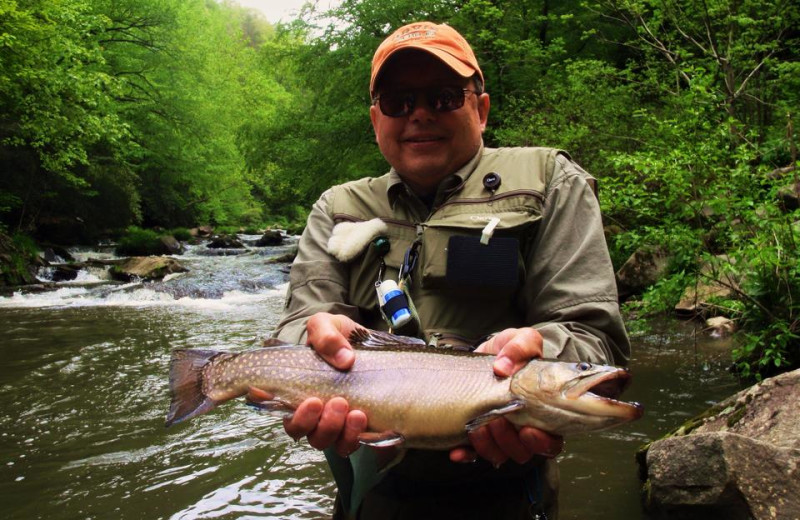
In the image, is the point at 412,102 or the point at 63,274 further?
the point at 63,274

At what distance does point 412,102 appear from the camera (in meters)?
2.77

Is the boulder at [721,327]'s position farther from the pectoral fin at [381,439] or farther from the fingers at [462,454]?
the pectoral fin at [381,439]

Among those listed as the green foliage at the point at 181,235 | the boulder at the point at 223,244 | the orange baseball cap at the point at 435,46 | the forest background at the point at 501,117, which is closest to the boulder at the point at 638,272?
the forest background at the point at 501,117

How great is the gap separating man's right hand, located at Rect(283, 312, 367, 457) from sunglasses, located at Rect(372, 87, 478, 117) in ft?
3.57

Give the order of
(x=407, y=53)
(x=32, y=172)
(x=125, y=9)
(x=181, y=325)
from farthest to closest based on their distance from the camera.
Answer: (x=125, y=9) → (x=32, y=172) → (x=181, y=325) → (x=407, y=53)

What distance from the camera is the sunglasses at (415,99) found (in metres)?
2.73

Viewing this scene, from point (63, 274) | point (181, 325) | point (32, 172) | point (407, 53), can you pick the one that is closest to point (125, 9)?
point (32, 172)

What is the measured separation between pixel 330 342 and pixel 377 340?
0.75 ft

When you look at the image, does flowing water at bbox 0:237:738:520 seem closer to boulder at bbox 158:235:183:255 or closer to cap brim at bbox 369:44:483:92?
cap brim at bbox 369:44:483:92

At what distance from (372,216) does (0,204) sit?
21.5 meters

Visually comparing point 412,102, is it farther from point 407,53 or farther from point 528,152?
point 528,152

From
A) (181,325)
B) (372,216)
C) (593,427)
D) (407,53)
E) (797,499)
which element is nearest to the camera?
(593,427)

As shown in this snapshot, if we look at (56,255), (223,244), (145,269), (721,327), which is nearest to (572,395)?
(721,327)

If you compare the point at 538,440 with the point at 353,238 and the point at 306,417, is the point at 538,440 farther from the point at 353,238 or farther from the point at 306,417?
the point at 353,238
